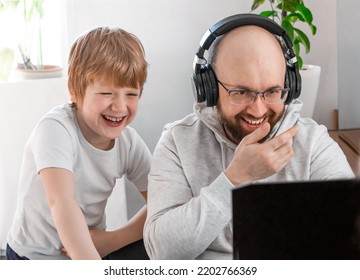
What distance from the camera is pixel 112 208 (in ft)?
2.63

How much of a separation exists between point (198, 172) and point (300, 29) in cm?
21

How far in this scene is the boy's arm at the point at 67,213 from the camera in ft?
2.50

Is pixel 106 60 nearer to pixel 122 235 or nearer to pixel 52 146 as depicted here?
pixel 52 146

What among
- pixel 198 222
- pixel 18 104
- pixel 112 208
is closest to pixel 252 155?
pixel 198 222

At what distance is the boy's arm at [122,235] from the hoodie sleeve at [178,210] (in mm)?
45

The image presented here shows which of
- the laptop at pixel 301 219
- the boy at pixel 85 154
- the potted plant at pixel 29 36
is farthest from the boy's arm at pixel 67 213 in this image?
the laptop at pixel 301 219

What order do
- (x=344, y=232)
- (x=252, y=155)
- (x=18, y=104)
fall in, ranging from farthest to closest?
(x=18, y=104)
(x=252, y=155)
(x=344, y=232)

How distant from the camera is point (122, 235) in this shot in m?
0.81

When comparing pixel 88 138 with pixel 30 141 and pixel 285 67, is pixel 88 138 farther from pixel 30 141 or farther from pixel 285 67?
pixel 285 67

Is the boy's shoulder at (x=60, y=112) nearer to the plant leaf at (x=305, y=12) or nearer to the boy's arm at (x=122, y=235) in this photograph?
the boy's arm at (x=122, y=235)

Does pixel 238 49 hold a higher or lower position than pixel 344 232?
higher

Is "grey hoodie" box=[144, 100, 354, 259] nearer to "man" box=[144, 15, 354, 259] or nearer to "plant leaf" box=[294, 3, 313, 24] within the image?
"man" box=[144, 15, 354, 259]

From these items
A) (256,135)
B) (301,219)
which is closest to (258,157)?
(256,135)
